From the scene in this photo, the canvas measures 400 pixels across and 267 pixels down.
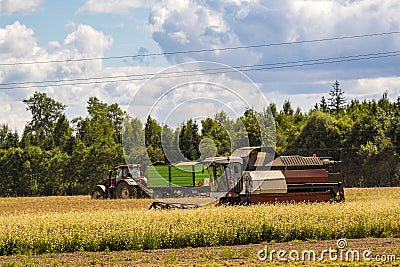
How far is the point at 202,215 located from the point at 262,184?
781 centimetres

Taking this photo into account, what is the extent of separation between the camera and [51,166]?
261ft

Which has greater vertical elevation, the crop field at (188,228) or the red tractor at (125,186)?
the red tractor at (125,186)

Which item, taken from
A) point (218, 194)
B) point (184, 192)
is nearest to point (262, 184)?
point (218, 194)

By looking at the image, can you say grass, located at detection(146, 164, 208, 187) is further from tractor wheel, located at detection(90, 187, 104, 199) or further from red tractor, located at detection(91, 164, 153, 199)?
tractor wheel, located at detection(90, 187, 104, 199)

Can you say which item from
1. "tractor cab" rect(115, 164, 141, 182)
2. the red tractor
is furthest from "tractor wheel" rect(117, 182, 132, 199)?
"tractor cab" rect(115, 164, 141, 182)

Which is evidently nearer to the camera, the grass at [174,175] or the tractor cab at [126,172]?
the grass at [174,175]

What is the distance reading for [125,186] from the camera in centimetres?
4769

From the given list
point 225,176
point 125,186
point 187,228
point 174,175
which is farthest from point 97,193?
point 187,228

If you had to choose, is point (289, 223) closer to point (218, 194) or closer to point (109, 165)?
point (218, 194)

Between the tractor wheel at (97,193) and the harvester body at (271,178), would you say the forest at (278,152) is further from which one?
the harvester body at (271,178)

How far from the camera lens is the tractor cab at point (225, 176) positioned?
1274 inches

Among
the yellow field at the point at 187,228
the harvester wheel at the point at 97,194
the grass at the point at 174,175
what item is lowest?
the yellow field at the point at 187,228

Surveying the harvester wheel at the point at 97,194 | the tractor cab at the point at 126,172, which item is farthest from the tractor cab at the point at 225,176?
the harvester wheel at the point at 97,194

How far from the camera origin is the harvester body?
30.9 metres
